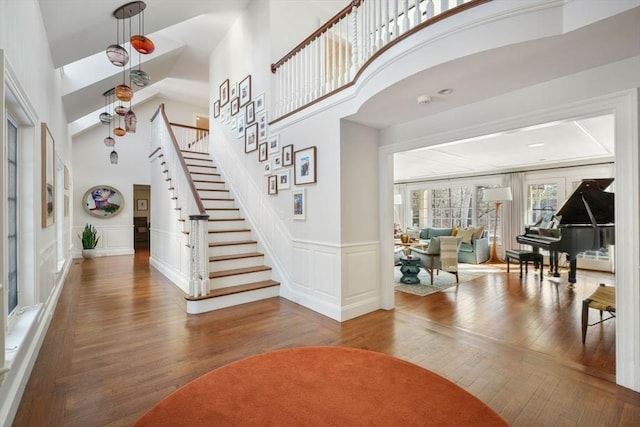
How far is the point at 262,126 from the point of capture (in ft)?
16.6

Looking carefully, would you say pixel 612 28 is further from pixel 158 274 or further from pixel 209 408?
pixel 158 274

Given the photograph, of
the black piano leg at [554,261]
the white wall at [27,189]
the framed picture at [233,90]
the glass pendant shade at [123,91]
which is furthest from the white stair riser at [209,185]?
the black piano leg at [554,261]

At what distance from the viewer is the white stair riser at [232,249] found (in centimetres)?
471

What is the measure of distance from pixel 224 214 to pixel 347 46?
3.55 metres

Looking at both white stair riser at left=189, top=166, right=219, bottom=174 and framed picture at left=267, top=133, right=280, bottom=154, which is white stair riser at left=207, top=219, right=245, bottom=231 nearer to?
framed picture at left=267, top=133, right=280, bottom=154

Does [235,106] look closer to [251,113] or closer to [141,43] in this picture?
[251,113]

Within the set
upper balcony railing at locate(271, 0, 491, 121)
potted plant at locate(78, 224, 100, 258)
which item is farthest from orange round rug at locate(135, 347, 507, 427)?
potted plant at locate(78, 224, 100, 258)

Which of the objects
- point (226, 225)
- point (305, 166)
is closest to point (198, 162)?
point (226, 225)

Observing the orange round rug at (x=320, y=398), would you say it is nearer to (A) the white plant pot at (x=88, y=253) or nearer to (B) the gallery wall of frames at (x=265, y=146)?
(B) the gallery wall of frames at (x=265, y=146)

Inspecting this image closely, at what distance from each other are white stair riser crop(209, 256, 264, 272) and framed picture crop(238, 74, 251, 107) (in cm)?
291

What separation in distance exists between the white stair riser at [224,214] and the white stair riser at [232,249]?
33.0 inches

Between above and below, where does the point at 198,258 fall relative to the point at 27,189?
below

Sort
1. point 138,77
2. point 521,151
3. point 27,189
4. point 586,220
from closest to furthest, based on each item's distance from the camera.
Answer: point 27,189
point 138,77
point 586,220
point 521,151

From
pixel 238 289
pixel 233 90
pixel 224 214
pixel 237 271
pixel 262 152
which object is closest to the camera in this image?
pixel 238 289
